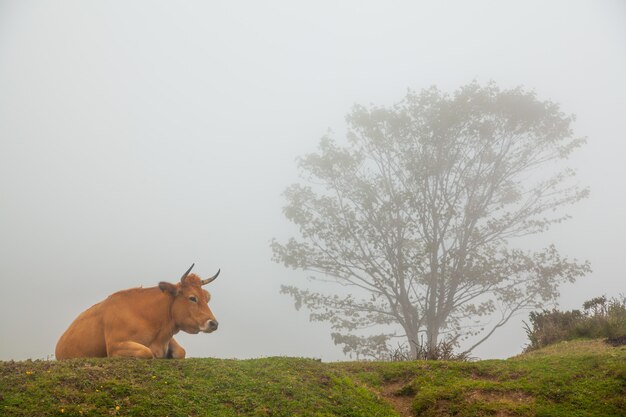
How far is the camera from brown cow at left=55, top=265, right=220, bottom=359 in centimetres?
1221

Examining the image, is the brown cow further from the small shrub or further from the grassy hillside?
the small shrub

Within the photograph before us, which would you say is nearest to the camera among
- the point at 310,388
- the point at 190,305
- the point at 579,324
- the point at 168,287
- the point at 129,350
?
the point at 310,388

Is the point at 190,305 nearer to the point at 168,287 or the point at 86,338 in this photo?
the point at 168,287

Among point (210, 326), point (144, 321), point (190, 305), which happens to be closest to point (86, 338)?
point (144, 321)

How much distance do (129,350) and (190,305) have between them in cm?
162

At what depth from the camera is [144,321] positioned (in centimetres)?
1242

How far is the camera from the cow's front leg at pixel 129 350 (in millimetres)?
11625

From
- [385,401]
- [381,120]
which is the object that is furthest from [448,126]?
[385,401]

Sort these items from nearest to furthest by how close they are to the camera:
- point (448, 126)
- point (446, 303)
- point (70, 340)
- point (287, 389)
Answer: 1. point (287, 389)
2. point (70, 340)
3. point (446, 303)
4. point (448, 126)

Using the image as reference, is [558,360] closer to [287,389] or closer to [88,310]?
[287,389]

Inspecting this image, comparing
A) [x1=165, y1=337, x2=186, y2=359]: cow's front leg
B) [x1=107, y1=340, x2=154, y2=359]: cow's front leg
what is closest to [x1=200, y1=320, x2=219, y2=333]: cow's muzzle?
[x1=165, y1=337, x2=186, y2=359]: cow's front leg

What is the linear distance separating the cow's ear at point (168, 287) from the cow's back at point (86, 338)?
1.29 m

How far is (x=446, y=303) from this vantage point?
87.6 ft

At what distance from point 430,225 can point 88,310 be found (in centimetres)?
1811
